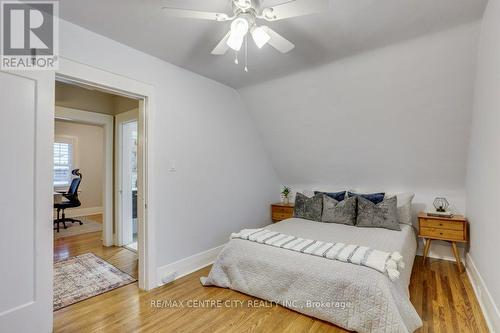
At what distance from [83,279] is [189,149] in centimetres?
185

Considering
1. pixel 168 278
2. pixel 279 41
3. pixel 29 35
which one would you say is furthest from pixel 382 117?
pixel 29 35

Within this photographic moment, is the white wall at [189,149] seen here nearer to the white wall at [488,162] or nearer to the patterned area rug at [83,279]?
the patterned area rug at [83,279]

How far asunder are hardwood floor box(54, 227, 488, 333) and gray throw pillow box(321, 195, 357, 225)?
92 cm

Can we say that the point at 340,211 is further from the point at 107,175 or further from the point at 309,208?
the point at 107,175

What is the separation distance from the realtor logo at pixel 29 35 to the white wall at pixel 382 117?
2222mm

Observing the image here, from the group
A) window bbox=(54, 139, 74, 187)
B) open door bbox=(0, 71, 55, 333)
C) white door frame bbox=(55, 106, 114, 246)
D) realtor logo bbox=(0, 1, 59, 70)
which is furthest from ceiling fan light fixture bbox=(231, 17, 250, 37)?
window bbox=(54, 139, 74, 187)

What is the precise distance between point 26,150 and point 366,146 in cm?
358

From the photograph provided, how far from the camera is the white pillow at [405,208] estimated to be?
130 inches

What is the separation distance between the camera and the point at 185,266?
9.62 feet

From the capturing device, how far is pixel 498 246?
1.79 meters

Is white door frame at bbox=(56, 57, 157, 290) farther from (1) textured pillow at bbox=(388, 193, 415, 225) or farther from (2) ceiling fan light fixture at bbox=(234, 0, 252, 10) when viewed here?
(1) textured pillow at bbox=(388, 193, 415, 225)

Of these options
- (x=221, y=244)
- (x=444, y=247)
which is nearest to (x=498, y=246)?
(x=444, y=247)

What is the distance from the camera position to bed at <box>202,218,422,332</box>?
1803 mm

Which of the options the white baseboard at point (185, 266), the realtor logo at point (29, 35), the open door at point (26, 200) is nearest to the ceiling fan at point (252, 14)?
the realtor logo at point (29, 35)
